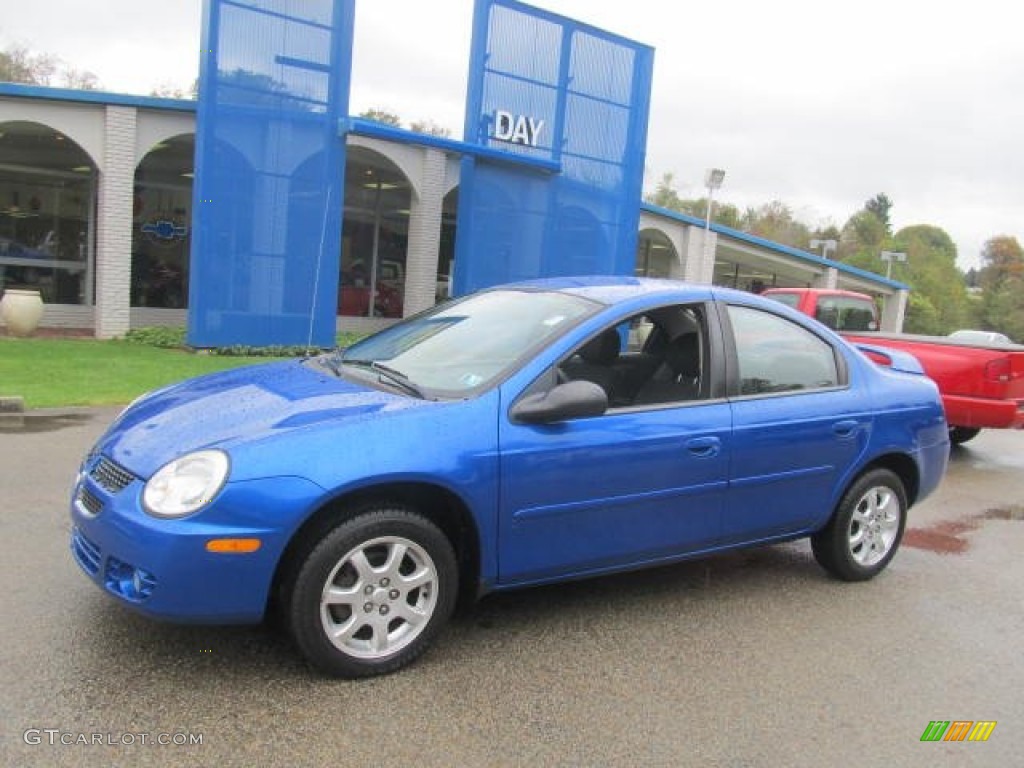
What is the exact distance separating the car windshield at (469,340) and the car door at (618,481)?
0.21 metres

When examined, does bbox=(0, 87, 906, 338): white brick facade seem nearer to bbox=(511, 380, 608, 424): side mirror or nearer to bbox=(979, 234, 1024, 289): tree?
bbox=(511, 380, 608, 424): side mirror

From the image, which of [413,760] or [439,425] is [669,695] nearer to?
[413,760]

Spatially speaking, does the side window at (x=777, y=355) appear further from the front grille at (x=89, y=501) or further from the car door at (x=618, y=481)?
the front grille at (x=89, y=501)

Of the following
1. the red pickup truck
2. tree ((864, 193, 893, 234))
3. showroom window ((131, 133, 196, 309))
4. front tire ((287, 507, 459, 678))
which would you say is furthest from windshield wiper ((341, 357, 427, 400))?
tree ((864, 193, 893, 234))

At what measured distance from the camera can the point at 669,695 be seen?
334cm

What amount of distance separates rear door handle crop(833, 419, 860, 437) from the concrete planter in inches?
528

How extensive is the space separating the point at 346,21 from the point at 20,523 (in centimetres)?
1144

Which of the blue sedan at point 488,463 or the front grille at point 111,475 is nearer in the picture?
the blue sedan at point 488,463

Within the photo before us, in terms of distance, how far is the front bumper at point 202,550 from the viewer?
2916 mm

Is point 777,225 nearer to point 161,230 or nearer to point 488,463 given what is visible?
point 161,230

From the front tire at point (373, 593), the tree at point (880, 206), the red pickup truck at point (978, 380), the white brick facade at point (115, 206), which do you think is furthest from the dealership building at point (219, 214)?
the tree at point (880, 206)

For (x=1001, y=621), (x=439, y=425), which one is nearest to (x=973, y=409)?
(x=1001, y=621)

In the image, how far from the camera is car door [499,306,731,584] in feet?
11.4

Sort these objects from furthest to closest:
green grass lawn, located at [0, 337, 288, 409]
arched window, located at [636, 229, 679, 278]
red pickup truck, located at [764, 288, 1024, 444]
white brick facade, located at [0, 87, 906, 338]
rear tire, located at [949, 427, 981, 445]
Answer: arched window, located at [636, 229, 679, 278], white brick facade, located at [0, 87, 906, 338], rear tire, located at [949, 427, 981, 445], green grass lawn, located at [0, 337, 288, 409], red pickup truck, located at [764, 288, 1024, 444]
